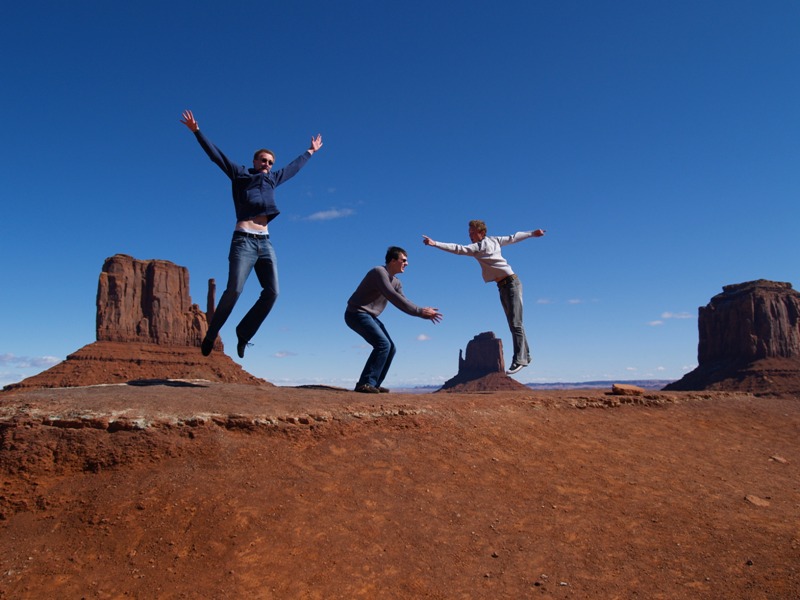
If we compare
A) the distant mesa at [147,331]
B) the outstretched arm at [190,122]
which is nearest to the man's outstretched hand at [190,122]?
the outstretched arm at [190,122]

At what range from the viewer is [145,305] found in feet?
262

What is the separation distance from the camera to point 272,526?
4422mm

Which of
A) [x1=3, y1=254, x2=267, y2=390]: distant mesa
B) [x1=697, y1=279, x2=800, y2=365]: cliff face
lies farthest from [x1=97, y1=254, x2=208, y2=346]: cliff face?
[x1=697, y1=279, x2=800, y2=365]: cliff face

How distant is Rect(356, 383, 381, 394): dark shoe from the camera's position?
7869mm

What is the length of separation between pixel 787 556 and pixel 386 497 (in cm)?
364

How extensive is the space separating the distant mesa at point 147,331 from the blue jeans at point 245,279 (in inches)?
2493

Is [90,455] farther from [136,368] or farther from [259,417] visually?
[136,368]

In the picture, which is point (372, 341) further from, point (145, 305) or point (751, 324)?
point (751, 324)

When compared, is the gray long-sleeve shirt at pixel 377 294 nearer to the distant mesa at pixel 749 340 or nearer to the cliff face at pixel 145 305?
the distant mesa at pixel 749 340

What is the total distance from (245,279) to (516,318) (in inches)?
190

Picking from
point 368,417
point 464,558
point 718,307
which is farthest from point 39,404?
point 718,307

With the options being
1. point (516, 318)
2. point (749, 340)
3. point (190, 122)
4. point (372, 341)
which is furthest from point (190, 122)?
point (749, 340)

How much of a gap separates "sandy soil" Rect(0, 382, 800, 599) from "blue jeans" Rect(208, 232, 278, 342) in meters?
0.98

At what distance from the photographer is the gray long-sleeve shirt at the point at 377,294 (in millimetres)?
7695
